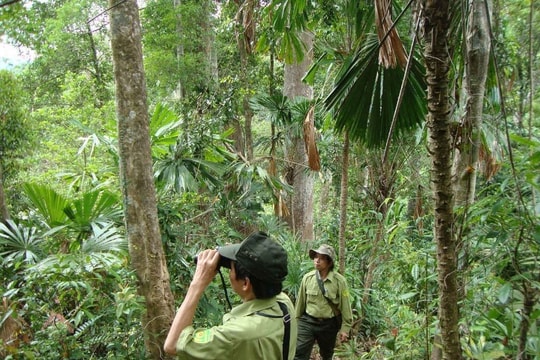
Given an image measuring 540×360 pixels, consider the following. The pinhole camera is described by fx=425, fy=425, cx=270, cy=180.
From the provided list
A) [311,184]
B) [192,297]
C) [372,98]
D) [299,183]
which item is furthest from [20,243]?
[311,184]

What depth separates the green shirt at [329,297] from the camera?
4605 mm

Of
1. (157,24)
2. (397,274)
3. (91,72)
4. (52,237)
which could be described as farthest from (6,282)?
(91,72)

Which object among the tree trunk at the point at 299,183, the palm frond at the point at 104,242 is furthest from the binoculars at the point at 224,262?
the tree trunk at the point at 299,183

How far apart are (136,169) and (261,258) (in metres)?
2.45

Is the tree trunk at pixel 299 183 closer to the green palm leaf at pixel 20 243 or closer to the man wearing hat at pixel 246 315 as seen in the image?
the green palm leaf at pixel 20 243

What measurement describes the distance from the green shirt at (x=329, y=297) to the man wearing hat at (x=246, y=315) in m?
2.80

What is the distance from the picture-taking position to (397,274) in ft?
15.0

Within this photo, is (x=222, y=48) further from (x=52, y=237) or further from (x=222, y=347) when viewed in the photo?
(x=222, y=347)

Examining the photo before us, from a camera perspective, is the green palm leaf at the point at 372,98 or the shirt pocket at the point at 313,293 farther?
the shirt pocket at the point at 313,293

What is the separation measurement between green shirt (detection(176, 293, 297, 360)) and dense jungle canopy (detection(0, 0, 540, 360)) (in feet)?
3.13

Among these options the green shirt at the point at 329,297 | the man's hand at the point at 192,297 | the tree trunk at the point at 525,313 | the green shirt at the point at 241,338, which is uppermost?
the man's hand at the point at 192,297

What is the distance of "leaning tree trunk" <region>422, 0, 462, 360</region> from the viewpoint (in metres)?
2.03

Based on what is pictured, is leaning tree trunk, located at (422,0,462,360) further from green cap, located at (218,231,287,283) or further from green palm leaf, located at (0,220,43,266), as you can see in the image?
green palm leaf, located at (0,220,43,266)

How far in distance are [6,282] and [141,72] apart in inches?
95.9
